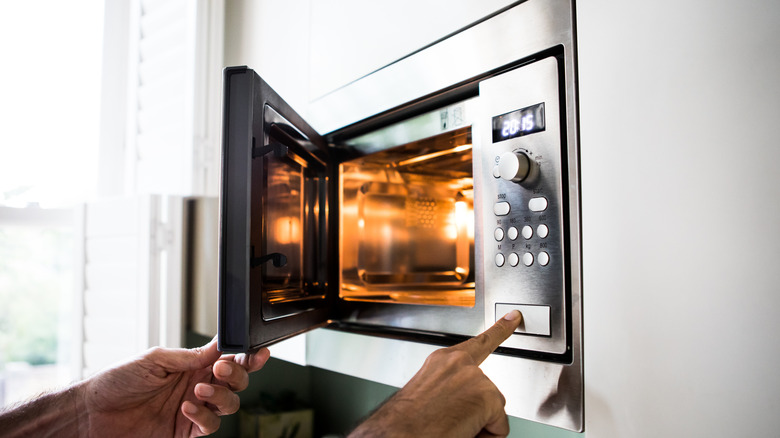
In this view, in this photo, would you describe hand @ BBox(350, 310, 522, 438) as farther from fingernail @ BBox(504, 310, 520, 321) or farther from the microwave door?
the microwave door

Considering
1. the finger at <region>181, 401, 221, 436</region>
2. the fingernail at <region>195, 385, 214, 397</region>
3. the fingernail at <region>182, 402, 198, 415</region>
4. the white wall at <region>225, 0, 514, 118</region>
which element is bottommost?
the finger at <region>181, 401, 221, 436</region>

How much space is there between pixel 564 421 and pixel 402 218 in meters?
0.52

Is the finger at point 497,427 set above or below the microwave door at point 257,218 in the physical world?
below

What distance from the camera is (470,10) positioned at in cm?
68

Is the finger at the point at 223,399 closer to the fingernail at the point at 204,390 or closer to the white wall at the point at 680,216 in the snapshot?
the fingernail at the point at 204,390

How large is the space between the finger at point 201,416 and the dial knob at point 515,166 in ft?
1.86

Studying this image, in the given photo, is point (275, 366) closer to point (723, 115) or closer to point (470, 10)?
point (470, 10)

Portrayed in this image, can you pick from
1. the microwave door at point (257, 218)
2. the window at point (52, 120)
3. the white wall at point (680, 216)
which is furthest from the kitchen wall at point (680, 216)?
the window at point (52, 120)

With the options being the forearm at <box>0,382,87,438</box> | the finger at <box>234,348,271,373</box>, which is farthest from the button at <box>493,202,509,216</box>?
the forearm at <box>0,382,87,438</box>

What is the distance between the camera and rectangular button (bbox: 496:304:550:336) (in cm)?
56

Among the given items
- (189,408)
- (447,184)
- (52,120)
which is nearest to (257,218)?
(189,408)

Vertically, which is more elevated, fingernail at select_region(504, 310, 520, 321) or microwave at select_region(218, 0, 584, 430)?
microwave at select_region(218, 0, 584, 430)

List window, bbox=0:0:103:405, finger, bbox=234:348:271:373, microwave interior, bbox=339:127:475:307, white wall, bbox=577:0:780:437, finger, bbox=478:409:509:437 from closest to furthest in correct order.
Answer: white wall, bbox=577:0:780:437, finger, bbox=478:409:509:437, finger, bbox=234:348:271:373, microwave interior, bbox=339:127:475:307, window, bbox=0:0:103:405

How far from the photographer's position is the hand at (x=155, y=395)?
75 centimetres
